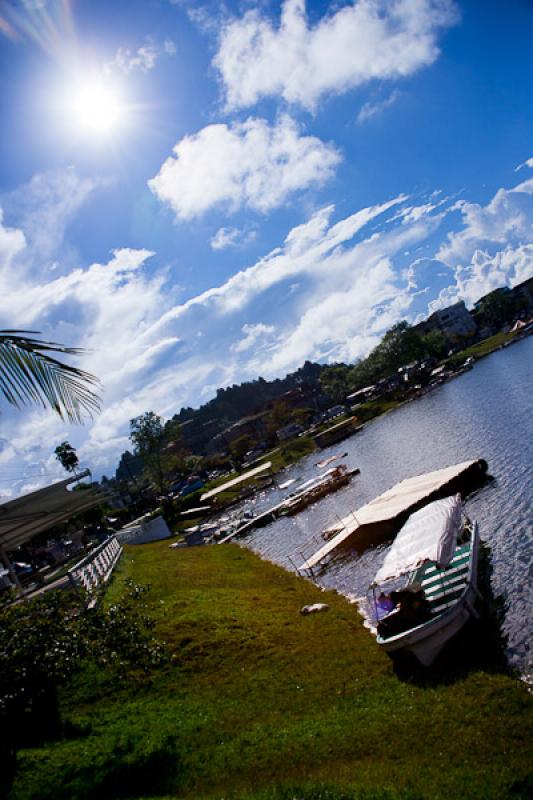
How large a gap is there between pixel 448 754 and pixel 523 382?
6868cm

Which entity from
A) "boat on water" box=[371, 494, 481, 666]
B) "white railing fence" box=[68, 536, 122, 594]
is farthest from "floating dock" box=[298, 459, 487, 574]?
"white railing fence" box=[68, 536, 122, 594]

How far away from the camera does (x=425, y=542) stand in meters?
21.0

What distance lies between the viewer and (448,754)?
11250mm

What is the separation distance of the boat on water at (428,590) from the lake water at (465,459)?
1686 millimetres

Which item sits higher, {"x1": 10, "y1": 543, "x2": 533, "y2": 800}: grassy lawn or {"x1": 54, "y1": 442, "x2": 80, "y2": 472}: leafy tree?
{"x1": 54, "y1": 442, "x2": 80, "y2": 472}: leafy tree

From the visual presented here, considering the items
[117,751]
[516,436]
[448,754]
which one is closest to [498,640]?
[448,754]

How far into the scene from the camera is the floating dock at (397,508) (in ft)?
110

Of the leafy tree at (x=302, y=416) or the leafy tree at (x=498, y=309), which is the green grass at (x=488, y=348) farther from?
the leafy tree at (x=302, y=416)

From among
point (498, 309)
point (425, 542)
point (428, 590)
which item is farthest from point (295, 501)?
point (498, 309)

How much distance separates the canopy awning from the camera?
44.3ft

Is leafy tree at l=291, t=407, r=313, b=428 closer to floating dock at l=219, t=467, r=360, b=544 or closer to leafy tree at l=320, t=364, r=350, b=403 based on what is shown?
leafy tree at l=320, t=364, r=350, b=403

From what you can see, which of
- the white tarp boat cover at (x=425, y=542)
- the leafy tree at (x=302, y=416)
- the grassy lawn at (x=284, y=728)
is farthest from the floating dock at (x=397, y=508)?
the leafy tree at (x=302, y=416)

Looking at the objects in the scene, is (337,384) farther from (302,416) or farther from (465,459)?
(465,459)

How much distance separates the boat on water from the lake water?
169 cm
